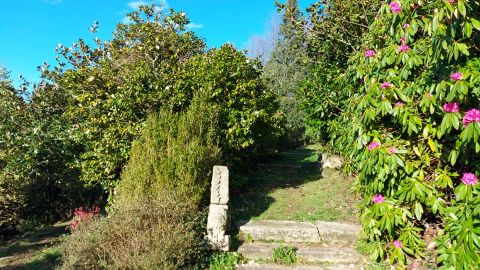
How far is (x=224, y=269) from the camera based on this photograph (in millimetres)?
4688

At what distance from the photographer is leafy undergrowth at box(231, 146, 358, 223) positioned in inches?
247

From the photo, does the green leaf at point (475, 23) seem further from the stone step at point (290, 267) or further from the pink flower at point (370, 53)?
the stone step at point (290, 267)

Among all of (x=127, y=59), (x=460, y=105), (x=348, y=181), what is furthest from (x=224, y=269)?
(x=127, y=59)

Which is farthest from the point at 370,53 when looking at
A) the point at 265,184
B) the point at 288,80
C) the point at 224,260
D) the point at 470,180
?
the point at 288,80

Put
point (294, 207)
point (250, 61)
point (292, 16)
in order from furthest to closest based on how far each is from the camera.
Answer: point (292, 16) < point (250, 61) < point (294, 207)

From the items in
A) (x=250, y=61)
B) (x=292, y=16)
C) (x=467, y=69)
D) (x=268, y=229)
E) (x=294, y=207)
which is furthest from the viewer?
(x=292, y=16)

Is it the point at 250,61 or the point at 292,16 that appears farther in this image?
the point at 292,16

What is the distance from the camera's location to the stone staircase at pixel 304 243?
4859mm

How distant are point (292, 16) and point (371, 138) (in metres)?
4.99

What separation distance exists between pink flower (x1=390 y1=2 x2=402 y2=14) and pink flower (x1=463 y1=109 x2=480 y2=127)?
1.35 metres

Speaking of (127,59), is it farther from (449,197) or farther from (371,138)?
(449,197)

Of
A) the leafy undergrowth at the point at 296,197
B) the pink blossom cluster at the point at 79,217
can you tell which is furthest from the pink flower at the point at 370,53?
the pink blossom cluster at the point at 79,217

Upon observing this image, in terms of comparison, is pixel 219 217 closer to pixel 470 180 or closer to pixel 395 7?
pixel 470 180

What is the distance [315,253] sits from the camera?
499 centimetres
